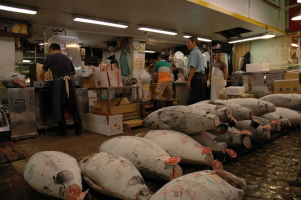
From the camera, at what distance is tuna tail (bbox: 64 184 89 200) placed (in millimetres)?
1041

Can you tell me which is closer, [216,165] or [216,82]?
[216,165]

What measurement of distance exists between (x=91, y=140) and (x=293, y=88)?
150 inches

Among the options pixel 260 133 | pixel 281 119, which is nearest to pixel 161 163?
pixel 260 133

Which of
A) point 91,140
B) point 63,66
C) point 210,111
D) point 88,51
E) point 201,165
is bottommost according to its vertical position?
point 91,140

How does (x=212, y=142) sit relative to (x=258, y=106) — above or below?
below

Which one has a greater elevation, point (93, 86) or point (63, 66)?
point (63, 66)

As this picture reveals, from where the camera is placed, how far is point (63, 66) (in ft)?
13.4

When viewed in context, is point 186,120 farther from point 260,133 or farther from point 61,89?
point 61,89

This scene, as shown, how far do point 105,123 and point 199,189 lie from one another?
3.22 metres

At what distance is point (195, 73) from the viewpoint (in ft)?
13.3

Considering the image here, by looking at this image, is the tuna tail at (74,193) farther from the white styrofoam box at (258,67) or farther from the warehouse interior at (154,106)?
the white styrofoam box at (258,67)

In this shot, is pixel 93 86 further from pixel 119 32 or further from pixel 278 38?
pixel 278 38

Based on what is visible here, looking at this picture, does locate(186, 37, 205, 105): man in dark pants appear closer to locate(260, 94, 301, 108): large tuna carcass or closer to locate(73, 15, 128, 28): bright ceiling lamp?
locate(260, 94, 301, 108): large tuna carcass

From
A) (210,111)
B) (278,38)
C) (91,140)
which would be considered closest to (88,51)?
(91,140)
